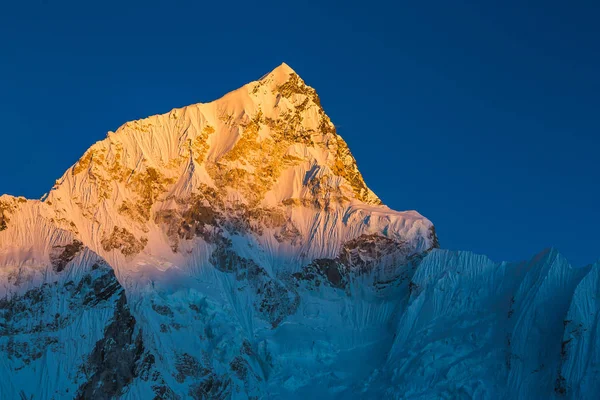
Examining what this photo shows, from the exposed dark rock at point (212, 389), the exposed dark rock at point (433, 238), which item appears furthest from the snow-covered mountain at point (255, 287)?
the exposed dark rock at point (433, 238)

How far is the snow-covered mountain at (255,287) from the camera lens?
444ft

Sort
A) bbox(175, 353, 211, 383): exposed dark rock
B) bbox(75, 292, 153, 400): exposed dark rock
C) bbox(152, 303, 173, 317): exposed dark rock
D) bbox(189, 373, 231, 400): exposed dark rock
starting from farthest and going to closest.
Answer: bbox(152, 303, 173, 317): exposed dark rock, bbox(175, 353, 211, 383): exposed dark rock, bbox(189, 373, 231, 400): exposed dark rock, bbox(75, 292, 153, 400): exposed dark rock

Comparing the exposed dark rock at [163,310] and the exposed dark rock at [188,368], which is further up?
the exposed dark rock at [163,310]

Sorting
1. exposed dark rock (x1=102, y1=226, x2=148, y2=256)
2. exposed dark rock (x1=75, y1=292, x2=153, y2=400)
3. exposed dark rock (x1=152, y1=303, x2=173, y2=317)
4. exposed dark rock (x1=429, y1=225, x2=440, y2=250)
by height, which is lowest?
exposed dark rock (x1=75, y1=292, x2=153, y2=400)

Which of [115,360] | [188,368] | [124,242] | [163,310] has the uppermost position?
[124,242]

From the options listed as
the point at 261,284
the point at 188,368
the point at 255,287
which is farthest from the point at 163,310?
the point at 261,284

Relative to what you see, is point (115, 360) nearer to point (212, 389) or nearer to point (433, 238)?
point (212, 389)

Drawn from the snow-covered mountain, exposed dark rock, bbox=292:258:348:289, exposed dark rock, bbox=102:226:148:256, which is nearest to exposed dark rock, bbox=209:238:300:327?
the snow-covered mountain

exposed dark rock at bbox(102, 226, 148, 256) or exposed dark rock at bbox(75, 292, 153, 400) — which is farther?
exposed dark rock at bbox(102, 226, 148, 256)

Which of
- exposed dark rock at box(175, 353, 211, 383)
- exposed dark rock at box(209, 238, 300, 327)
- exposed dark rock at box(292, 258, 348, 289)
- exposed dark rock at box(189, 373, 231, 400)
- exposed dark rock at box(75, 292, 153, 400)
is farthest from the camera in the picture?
Answer: exposed dark rock at box(292, 258, 348, 289)

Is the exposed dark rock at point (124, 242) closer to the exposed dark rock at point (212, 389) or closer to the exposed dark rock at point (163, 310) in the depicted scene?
the exposed dark rock at point (163, 310)

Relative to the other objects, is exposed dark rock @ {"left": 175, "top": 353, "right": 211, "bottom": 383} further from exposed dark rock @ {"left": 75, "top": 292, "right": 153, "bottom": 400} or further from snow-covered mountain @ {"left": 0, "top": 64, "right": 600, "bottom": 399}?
exposed dark rock @ {"left": 75, "top": 292, "right": 153, "bottom": 400}

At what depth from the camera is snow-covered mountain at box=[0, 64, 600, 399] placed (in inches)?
5325

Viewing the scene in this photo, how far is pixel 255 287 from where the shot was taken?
153 metres
